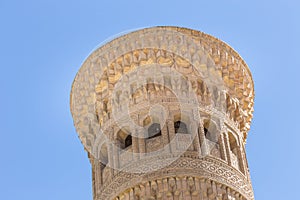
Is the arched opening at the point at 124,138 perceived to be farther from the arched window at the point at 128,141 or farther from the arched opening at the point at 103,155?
the arched opening at the point at 103,155

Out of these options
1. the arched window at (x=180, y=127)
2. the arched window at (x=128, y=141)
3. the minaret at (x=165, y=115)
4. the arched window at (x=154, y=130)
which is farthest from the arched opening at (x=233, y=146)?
the arched window at (x=128, y=141)

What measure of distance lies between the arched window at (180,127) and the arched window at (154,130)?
0.22m

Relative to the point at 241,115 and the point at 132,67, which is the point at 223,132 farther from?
the point at 132,67

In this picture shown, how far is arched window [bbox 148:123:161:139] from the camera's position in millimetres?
10781

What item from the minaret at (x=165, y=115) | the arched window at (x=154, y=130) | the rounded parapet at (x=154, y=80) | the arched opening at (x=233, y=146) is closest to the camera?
the minaret at (x=165, y=115)

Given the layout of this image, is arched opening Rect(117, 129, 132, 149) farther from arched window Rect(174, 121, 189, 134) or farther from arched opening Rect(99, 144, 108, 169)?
arched window Rect(174, 121, 189, 134)

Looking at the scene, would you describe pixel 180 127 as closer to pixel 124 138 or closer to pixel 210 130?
pixel 210 130

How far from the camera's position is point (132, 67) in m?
11.2

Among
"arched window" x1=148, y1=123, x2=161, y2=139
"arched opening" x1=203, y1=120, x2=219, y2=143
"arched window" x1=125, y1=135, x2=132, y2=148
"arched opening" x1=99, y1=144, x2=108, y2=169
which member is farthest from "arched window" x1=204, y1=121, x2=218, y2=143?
"arched opening" x1=99, y1=144, x2=108, y2=169

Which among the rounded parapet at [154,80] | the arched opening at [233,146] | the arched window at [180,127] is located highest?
the rounded parapet at [154,80]

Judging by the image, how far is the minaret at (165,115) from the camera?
10211mm

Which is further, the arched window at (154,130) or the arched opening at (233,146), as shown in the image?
the arched opening at (233,146)

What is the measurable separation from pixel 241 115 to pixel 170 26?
1.55 meters

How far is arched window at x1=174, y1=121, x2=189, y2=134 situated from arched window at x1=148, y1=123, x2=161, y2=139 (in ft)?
0.73
